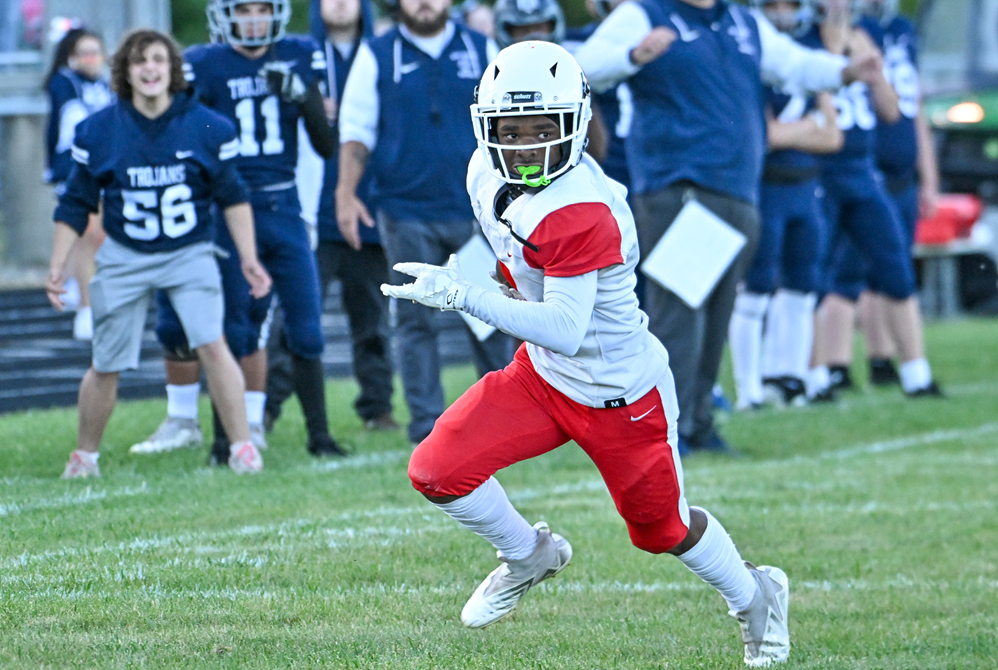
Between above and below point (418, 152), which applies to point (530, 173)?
above

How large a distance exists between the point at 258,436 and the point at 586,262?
12.5ft

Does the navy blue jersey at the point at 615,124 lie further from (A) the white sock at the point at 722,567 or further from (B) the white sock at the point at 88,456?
(A) the white sock at the point at 722,567

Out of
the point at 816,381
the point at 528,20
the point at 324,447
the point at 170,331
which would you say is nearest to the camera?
the point at 170,331

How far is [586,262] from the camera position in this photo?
3732 mm

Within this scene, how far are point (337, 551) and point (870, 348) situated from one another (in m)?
6.69

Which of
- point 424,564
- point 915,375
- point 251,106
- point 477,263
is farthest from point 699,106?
point 915,375

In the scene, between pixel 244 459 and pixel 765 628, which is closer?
pixel 765 628

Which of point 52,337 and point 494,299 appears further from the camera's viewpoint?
point 52,337

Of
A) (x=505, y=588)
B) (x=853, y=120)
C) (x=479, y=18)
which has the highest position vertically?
(x=479, y=18)

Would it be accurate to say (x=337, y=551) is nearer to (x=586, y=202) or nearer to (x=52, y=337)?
(x=586, y=202)

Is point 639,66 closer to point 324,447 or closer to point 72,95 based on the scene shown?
point 324,447

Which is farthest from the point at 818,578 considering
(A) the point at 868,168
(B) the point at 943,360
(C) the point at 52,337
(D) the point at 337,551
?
(C) the point at 52,337

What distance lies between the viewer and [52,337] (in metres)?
12.4

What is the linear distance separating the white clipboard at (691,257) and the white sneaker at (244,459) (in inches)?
80.9
